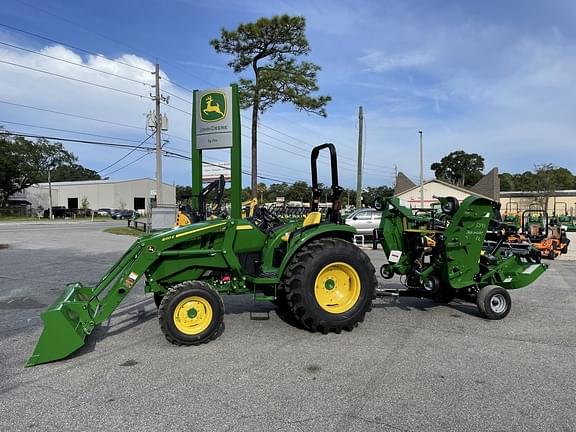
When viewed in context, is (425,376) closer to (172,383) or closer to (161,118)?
(172,383)

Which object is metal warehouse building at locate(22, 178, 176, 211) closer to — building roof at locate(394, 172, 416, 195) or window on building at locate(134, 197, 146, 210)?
window on building at locate(134, 197, 146, 210)

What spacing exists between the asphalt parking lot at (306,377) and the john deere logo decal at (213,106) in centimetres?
568

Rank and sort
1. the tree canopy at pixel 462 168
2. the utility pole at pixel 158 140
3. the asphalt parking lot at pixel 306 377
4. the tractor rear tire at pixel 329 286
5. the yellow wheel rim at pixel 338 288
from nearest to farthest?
the asphalt parking lot at pixel 306 377 < the tractor rear tire at pixel 329 286 < the yellow wheel rim at pixel 338 288 < the utility pole at pixel 158 140 < the tree canopy at pixel 462 168

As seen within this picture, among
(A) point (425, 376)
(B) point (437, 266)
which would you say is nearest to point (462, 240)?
(B) point (437, 266)

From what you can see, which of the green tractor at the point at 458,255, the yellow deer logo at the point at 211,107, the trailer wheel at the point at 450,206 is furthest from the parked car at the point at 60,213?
the trailer wheel at the point at 450,206

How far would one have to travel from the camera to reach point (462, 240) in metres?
5.92

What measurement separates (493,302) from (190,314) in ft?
12.5

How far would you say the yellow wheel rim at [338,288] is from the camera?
530 cm

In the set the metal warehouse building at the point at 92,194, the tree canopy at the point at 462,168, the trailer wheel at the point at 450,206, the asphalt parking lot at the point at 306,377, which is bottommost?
the asphalt parking lot at the point at 306,377

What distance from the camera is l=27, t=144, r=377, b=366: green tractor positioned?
184 inches

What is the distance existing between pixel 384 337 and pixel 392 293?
A: 1.00 m

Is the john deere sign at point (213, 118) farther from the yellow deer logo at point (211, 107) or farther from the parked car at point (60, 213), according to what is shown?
the parked car at point (60, 213)

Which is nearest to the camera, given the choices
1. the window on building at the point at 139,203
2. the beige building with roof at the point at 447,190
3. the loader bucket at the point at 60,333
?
the loader bucket at the point at 60,333

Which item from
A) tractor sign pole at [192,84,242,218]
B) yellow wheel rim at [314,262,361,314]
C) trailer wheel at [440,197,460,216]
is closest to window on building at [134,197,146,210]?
tractor sign pole at [192,84,242,218]
